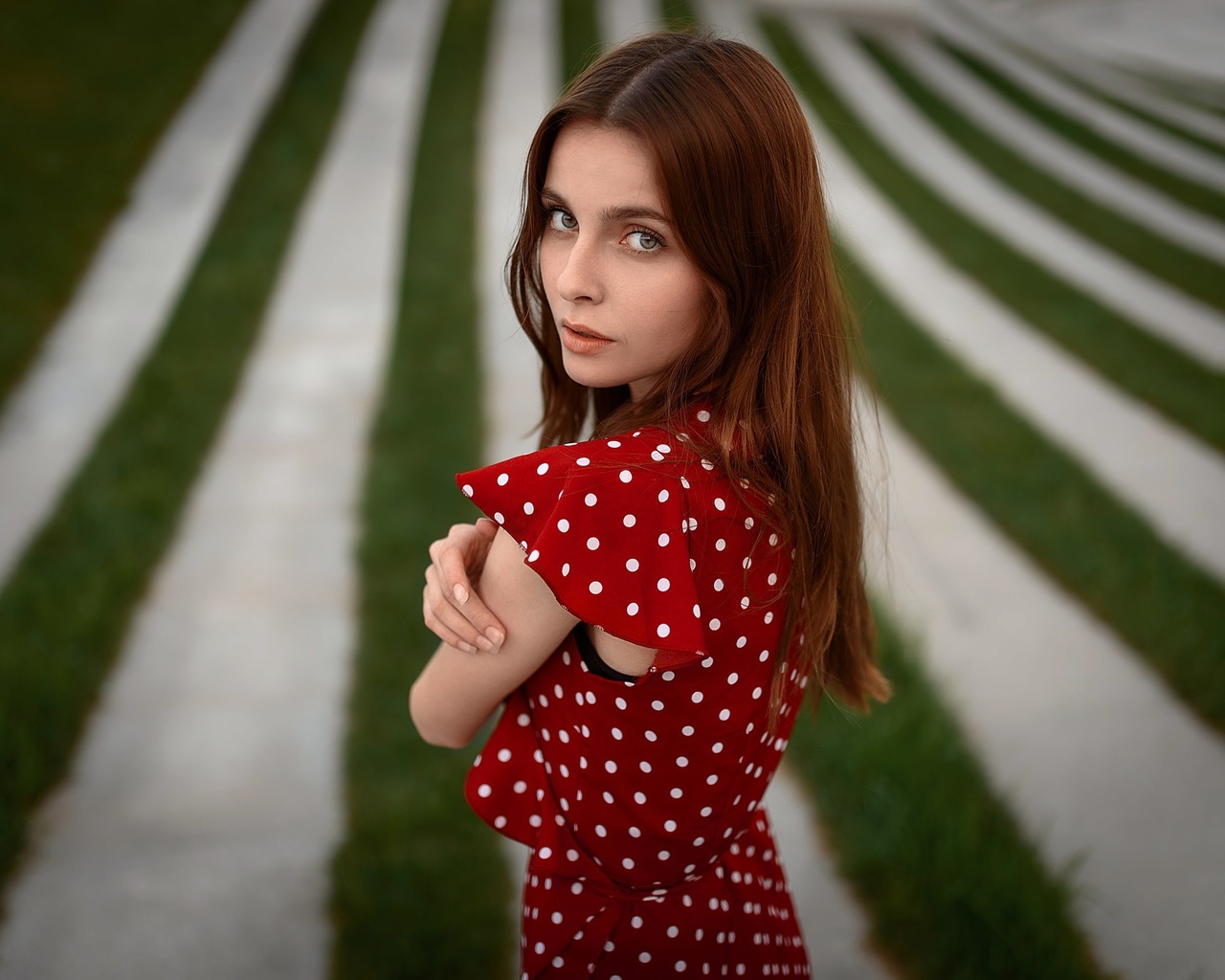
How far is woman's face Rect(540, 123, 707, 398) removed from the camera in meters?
0.91

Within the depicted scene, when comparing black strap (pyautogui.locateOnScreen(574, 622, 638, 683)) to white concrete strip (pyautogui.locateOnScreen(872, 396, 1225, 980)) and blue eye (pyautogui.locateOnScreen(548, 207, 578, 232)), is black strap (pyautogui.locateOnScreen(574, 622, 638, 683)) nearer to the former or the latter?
blue eye (pyautogui.locateOnScreen(548, 207, 578, 232))

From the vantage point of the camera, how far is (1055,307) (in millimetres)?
5414

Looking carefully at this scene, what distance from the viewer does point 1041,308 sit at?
5.40 m

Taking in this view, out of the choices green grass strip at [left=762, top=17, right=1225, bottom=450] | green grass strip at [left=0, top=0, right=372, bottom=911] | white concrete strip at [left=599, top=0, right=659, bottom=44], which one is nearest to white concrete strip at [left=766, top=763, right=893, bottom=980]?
green grass strip at [left=0, top=0, right=372, bottom=911]

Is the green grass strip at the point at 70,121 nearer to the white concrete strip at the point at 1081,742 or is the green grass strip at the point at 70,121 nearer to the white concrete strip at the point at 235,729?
the white concrete strip at the point at 235,729

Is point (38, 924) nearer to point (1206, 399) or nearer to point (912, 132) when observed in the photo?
point (1206, 399)

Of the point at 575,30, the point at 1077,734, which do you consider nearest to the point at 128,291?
the point at 1077,734

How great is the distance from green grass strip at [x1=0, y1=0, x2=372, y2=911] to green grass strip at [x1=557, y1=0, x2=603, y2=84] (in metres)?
2.66

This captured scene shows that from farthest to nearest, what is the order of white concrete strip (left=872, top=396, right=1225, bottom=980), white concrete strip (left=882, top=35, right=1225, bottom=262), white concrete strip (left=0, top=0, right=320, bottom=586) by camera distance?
white concrete strip (left=882, top=35, right=1225, bottom=262) → white concrete strip (left=0, top=0, right=320, bottom=586) → white concrete strip (left=872, top=396, right=1225, bottom=980)

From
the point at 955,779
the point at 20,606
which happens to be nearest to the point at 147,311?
the point at 20,606

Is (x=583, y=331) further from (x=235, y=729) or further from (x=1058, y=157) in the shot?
(x=1058, y=157)

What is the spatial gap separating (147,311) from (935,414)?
11.9 feet

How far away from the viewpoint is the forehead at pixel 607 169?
898 millimetres

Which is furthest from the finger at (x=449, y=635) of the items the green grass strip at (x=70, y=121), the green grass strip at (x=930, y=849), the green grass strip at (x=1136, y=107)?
the green grass strip at (x=1136, y=107)
